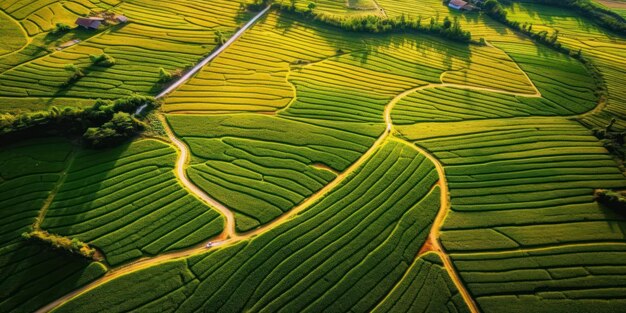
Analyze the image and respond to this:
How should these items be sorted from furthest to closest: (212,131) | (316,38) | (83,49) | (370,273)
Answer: (316,38), (83,49), (212,131), (370,273)

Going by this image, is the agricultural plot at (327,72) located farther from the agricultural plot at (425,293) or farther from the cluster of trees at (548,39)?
the agricultural plot at (425,293)

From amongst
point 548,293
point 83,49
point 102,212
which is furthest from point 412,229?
point 83,49

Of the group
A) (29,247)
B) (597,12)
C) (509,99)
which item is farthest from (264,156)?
(597,12)

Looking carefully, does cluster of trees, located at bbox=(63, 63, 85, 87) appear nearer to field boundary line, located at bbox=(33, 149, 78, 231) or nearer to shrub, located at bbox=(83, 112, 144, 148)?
shrub, located at bbox=(83, 112, 144, 148)

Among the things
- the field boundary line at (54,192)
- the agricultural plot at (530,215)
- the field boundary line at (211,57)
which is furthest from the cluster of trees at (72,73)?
the agricultural plot at (530,215)

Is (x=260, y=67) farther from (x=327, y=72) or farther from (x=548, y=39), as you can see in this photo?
(x=548, y=39)

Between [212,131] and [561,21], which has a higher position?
[561,21]

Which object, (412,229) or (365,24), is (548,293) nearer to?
(412,229)
